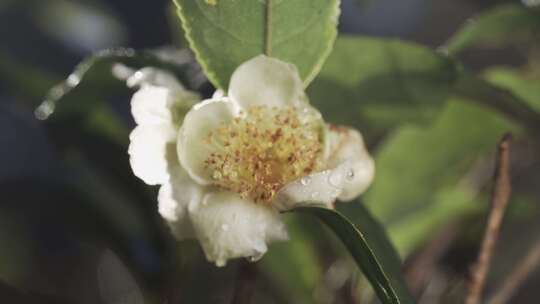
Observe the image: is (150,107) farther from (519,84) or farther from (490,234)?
(519,84)

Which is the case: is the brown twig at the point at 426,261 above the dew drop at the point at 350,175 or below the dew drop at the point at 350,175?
below

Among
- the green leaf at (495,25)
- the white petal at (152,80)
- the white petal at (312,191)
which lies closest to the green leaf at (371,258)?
the white petal at (312,191)

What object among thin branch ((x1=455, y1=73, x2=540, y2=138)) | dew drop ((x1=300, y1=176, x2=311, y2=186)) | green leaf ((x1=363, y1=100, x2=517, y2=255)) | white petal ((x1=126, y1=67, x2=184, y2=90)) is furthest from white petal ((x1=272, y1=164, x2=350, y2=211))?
green leaf ((x1=363, y1=100, x2=517, y2=255))

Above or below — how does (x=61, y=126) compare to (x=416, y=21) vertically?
above

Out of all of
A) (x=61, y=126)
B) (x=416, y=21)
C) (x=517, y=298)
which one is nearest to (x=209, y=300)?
(x=61, y=126)

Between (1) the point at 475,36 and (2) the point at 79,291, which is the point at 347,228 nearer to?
(1) the point at 475,36

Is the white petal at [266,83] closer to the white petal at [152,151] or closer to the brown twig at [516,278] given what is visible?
the white petal at [152,151]

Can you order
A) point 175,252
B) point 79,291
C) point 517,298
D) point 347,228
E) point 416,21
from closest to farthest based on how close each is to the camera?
1. point 347,228
2. point 175,252
3. point 79,291
4. point 517,298
5. point 416,21
